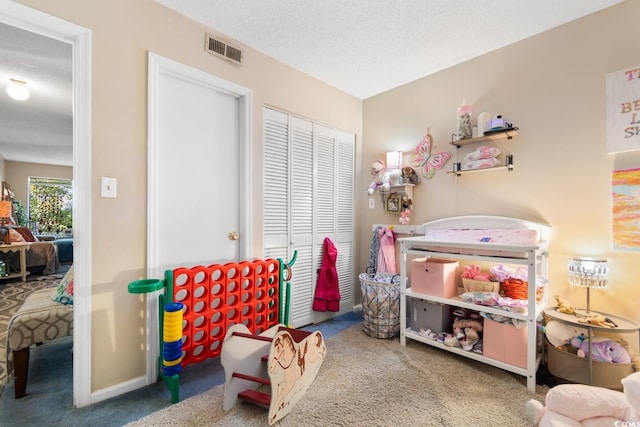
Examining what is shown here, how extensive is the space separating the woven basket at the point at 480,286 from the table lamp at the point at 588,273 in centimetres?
43

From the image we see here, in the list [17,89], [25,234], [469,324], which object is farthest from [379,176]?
[25,234]

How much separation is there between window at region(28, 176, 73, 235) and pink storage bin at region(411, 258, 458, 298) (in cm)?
855

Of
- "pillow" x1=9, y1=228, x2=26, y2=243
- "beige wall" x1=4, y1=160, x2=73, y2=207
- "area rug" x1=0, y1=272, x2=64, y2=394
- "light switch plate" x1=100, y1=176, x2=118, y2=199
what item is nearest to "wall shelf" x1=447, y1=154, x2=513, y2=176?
"light switch plate" x1=100, y1=176, x2=118, y2=199

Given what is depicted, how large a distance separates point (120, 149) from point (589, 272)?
9.71 ft

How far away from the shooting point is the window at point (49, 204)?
7074mm

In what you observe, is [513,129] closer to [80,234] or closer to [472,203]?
[472,203]

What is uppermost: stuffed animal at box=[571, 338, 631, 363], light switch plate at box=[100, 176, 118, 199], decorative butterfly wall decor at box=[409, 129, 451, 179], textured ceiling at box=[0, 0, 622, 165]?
textured ceiling at box=[0, 0, 622, 165]

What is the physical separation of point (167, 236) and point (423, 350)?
2.10 meters

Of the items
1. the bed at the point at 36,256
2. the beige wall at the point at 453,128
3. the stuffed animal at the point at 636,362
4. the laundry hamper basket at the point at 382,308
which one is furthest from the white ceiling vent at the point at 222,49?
the bed at the point at 36,256

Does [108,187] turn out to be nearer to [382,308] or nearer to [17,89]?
[382,308]

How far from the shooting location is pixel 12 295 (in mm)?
3615

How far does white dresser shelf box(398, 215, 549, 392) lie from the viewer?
1.71 metres

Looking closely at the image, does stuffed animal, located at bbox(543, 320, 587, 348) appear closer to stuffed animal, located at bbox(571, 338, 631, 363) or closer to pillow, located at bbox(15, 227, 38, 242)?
stuffed animal, located at bbox(571, 338, 631, 363)

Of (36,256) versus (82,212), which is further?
(36,256)
